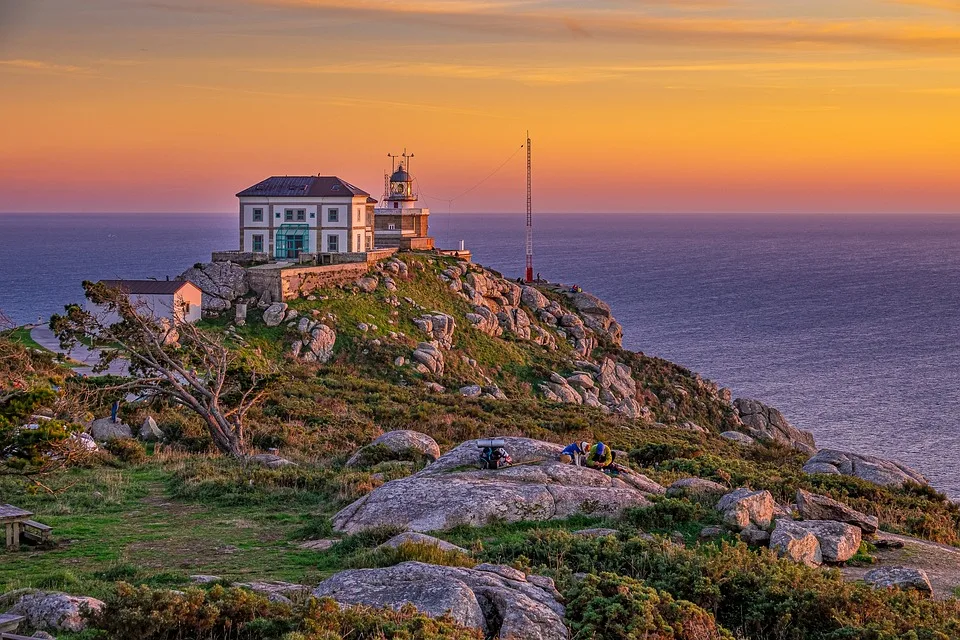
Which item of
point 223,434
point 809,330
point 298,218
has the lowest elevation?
point 809,330

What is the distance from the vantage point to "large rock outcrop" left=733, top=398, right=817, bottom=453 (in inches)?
2260

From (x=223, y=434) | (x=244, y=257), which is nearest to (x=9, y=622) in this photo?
(x=223, y=434)

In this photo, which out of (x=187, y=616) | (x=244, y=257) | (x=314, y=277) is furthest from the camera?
(x=244, y=257)

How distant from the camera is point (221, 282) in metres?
54.8

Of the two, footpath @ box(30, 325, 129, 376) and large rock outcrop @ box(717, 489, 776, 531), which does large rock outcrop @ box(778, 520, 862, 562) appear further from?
footpath @ box(30, 325, 129, 376)

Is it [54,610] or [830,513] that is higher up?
[54,610]

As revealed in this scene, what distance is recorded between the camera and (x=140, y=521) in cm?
1916

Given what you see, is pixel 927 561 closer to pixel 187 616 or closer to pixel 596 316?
pixel 187 616

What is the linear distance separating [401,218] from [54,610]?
71.2 metres

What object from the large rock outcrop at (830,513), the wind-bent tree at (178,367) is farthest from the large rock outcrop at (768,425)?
the large rock outcrop at (830,513)

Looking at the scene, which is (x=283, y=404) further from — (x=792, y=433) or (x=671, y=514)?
(x=792, y=433)

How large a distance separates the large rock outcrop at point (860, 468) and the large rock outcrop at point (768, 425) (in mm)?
24988

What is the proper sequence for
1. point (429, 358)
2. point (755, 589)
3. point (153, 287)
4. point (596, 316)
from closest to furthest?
1. point (755, 589)
2. point (153, 287)
3. point (429, 358)
4. point (596, 316)

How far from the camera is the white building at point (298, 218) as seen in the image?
66.6 meters
